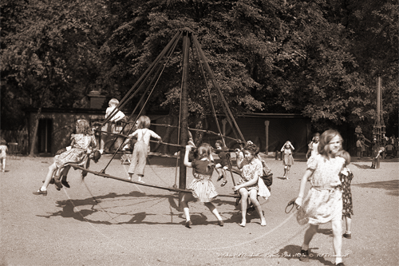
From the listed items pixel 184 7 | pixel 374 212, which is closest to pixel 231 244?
pixel 374 212

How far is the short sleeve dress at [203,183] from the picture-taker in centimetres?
811

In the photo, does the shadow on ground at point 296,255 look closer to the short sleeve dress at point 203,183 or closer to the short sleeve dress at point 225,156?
the short sleeve dress at point 203,183

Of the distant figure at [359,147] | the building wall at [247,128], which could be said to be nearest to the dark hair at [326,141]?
the building wall at [247,128]

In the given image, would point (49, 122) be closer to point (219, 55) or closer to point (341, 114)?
point (219, 55)

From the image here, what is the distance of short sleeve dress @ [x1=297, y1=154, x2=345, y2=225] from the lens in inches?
217

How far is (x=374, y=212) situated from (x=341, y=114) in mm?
20716

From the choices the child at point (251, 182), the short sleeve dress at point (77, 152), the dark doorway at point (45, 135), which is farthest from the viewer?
the dark doorway at point (45, 135)

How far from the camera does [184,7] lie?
19438 millimetres

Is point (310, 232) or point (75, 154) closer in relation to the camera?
point (310, 232)

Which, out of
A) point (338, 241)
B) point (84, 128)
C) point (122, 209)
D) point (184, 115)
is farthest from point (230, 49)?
point (338, 241)

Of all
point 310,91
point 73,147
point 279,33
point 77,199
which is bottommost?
point 77,199

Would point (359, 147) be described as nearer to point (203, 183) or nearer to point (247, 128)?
point (247, 128)

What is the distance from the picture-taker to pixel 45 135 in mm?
31250

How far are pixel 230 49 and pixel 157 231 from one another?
41.3 ft
